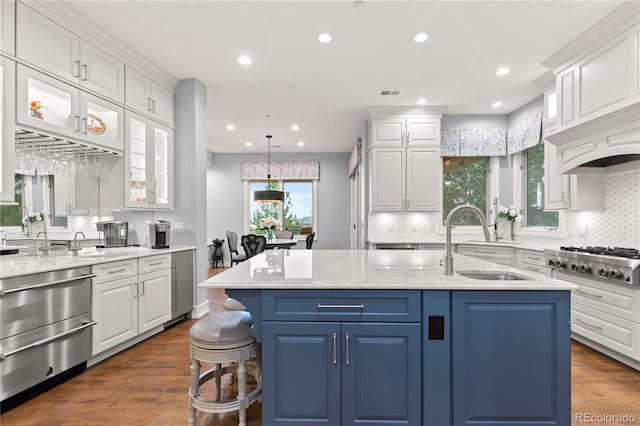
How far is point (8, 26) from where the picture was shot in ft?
7.44

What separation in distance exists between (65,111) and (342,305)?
113 inches

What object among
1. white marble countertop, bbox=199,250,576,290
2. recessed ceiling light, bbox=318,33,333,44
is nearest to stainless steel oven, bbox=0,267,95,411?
white marble countertop, bbox=199,250,576,290

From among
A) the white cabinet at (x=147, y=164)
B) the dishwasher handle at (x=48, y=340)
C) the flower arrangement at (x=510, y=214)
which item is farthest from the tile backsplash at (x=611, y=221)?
the dishwasher handle at (x=48, y=340)

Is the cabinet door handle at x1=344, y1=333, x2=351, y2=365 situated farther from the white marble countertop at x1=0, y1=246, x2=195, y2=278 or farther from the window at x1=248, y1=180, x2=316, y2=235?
the window at x1=248, y1=180, x2=316, y2=235

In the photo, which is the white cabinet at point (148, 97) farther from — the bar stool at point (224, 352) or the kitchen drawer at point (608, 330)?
the kitchen drawer at point (608, 330)

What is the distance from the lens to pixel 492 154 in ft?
17.2

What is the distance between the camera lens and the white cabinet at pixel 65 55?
2395mm

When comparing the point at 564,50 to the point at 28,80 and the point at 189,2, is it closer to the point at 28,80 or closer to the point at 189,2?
the point at 189,2

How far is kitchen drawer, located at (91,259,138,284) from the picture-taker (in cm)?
265

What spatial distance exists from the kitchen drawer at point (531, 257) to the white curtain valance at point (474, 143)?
1901mm

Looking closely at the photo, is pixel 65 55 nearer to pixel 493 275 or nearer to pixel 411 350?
pixel 411 350

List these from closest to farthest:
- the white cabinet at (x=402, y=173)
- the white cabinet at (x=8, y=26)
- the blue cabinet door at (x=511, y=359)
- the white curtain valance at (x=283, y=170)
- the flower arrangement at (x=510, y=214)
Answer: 1. the blue cabinet door at (x=511, y=359)
2. the white cabinet at (x=8, y=26)
3. the flower arrangement at (x=510, y=214)
4. the white cabinet at (x=402, y=173)
5. the white curtain valance at (x=283, y=170)

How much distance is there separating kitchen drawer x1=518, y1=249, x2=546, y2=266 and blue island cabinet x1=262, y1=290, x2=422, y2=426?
2.85m

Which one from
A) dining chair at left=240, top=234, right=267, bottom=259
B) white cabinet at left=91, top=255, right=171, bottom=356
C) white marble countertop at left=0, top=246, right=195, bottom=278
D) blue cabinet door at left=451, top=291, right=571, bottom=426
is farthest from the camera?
dining chair at left=240, top=234, right=267, bottom=259
